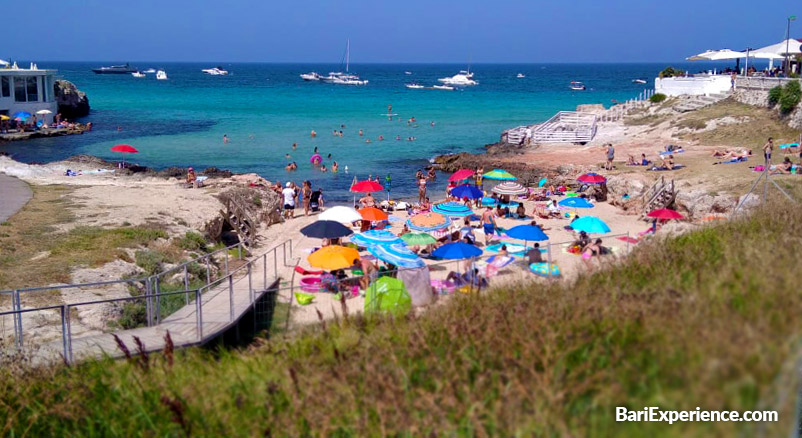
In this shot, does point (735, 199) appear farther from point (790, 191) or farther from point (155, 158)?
point (155, 158)

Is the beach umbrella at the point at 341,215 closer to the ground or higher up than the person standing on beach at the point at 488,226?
higher up

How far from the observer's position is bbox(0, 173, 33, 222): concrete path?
20.0 meters

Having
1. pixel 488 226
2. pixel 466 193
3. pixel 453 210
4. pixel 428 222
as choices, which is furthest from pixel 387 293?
pixel 466 193

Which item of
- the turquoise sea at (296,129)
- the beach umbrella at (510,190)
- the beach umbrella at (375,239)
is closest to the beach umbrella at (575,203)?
the beach umbrella at (510,190)

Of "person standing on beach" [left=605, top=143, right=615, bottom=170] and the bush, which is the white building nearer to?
the bush

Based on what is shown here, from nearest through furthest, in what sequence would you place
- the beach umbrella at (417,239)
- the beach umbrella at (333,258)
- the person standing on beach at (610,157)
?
the beach umbrella at (333,258), the beach umbrella at (417,239), the person standing on beach at (610,157)

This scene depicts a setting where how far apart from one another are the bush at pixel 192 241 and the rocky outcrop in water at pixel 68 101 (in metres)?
50.9

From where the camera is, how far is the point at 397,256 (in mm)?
14602

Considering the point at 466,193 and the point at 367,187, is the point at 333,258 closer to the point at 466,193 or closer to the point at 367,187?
the point at 466,193

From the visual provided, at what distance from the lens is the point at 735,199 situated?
68.2 ft

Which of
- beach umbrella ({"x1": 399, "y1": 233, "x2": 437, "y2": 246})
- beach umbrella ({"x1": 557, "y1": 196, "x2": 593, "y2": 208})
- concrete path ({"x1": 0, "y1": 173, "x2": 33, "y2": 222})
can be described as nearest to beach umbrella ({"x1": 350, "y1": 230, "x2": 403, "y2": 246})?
beach umbrella ({"x1": 399, "y1": 233, "x2": 437, "y2": 246})

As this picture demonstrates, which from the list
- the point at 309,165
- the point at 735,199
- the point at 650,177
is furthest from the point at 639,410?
the point at 309,165

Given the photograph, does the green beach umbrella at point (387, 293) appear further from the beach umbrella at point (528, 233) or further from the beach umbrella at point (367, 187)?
the beach umbrella at point (367, 187)

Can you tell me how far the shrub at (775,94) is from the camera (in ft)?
117
